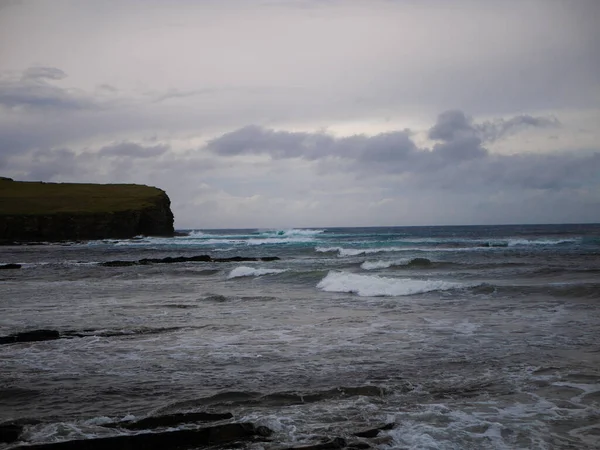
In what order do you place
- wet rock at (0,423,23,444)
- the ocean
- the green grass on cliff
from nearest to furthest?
wet rock at (0,423,23,444) → the ocean → the green grass on cliff

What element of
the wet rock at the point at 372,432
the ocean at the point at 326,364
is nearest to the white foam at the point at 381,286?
the ocean at the point at 326,364

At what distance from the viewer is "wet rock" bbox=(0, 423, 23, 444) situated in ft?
18.2

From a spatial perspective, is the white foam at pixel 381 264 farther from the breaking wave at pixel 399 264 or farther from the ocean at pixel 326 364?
the ocean at pixel 326 364

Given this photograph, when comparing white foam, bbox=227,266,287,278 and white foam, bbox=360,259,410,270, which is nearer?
white foam, bbox=227,266,287,278

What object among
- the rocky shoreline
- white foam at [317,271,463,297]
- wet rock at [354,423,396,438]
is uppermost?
the rocky shoreline

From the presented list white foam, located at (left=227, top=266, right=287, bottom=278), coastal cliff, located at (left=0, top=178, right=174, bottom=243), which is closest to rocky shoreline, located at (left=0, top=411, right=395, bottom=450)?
white foam, located at (left=227, top=266, right=287, bottom=278)

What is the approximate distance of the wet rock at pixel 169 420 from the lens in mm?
5957

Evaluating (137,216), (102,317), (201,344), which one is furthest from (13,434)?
(137,216)

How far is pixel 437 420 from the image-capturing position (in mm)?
6332

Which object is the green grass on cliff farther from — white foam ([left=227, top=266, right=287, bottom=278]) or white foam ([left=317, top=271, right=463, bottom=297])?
white foam ([left=317, top=271, right=463, bottom=297])

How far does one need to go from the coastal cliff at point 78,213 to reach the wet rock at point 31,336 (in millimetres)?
72985

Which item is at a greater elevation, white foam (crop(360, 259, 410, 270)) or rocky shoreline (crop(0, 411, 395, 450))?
rocky shoreline (crop(0, 411, 395, 450))

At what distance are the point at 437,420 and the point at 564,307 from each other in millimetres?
10865

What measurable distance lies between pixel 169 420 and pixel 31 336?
6806 millimetres
